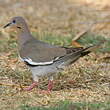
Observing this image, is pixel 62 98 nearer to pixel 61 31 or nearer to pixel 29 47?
pixel 29 47

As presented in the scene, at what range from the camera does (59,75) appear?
7.71 m

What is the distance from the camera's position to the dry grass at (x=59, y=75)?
21.7 feet

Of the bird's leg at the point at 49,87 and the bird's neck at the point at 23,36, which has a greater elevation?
the bird's neck at the point at 23,36

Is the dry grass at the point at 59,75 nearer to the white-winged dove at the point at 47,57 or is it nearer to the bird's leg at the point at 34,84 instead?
the bird's leg at the point at 34,84

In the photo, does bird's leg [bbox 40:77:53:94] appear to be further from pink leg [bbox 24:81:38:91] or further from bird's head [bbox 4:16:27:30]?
bird's head [bbox 4:16:27:30]

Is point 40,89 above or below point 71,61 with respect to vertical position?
below

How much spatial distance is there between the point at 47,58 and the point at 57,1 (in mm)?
7718

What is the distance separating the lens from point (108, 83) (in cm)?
740

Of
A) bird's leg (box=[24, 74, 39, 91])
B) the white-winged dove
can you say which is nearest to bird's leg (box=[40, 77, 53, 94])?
the white-winged dove

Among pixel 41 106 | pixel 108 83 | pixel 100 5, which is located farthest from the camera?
pixel 100 5

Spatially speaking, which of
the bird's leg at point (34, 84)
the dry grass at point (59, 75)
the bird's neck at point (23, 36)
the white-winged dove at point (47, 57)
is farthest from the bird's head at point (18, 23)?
the bird's leg at point (34, 84)

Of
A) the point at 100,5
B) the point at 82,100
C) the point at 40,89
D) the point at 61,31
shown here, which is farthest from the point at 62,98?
the point at 100,5

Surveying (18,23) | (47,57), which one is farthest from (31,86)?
(18,23)

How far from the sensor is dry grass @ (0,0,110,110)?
21.7ft
